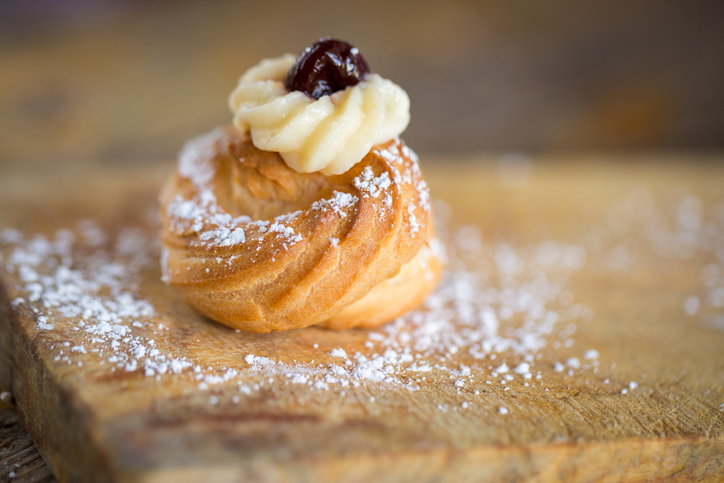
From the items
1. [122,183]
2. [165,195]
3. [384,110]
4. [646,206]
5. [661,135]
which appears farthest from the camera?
[661,135]

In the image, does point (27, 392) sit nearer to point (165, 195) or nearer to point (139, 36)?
point (165, 195)

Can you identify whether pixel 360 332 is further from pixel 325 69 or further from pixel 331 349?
pixel 325 69

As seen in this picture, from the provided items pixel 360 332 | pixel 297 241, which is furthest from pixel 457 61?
pixel 297 241

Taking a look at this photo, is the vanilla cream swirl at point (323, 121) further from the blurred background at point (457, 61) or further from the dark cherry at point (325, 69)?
the blurred background at point (457, 61)

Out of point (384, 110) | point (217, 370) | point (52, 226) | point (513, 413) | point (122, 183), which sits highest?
point (122, 183)

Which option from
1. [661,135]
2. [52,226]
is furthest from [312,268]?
[661,135]

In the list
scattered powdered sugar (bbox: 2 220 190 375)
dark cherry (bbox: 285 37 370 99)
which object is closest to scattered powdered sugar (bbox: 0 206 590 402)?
scattered powdered sugar (bbox: 2 220 190 375)

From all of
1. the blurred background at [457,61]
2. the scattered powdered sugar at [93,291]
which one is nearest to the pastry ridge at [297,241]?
the scattered powdered sugar at [93,291]
